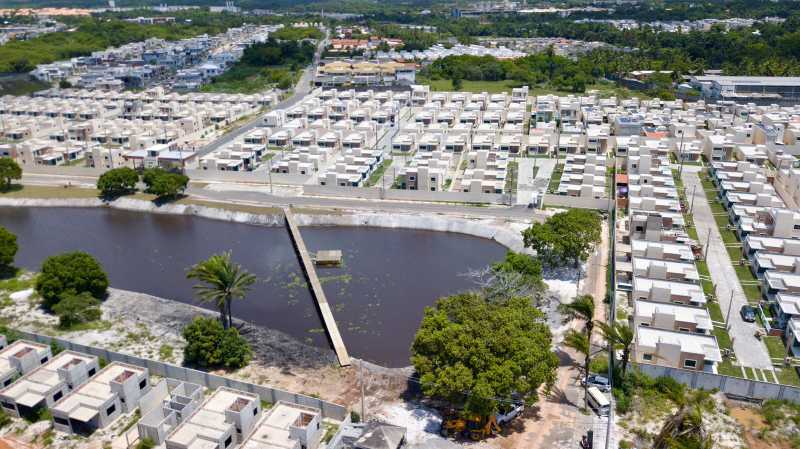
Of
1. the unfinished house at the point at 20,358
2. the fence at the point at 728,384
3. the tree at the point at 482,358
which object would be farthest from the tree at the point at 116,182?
the fence at the point at 728,384

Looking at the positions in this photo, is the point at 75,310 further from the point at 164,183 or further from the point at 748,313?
the point at 748,313

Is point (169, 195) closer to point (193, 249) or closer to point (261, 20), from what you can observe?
point (193, 249)

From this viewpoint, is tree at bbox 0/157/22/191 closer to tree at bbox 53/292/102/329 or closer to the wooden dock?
the wooden dock

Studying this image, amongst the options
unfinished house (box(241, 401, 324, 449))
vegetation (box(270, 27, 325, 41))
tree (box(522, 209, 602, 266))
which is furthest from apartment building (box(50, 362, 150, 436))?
vegetation (box(270, 27, 325, 41))

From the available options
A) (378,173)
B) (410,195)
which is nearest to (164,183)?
(378,173)

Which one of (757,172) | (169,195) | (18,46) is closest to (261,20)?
(18,46)

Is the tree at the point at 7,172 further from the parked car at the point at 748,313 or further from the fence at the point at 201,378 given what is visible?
the parked car at the point at 748,313

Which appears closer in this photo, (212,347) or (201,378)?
(201,378)
